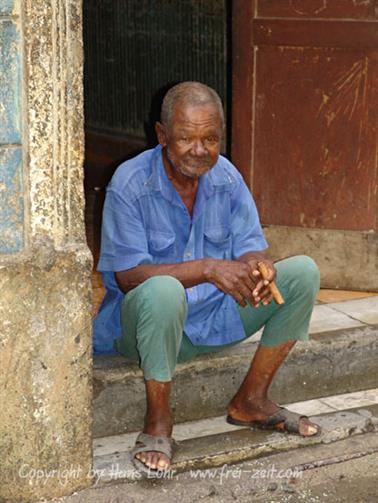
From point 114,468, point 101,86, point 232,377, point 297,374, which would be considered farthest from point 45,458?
point 101,86

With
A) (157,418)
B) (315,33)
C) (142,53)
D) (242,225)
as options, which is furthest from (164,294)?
(142,53)

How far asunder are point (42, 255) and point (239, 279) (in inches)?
30.9

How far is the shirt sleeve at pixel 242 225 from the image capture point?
167 inches

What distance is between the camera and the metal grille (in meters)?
8.14

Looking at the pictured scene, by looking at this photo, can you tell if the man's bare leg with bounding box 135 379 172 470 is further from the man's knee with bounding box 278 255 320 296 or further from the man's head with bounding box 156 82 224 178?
the man's head with bounding box 156 82 224 178

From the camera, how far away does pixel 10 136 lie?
3443mm

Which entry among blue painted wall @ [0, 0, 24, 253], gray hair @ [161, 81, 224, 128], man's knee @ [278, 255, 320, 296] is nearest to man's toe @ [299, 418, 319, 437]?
man's knee @ [278, 255, 320, 296]

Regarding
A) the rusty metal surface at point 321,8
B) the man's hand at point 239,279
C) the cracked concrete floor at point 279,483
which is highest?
the rusty metal surface at point 321,8

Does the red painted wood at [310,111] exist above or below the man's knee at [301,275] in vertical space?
above

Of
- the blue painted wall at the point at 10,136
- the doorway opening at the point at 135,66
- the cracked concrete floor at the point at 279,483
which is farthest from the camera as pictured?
the doorway opening at the point at 135,66

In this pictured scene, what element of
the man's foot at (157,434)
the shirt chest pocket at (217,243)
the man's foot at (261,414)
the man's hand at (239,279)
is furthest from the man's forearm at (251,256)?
the man's foot at (157,434)

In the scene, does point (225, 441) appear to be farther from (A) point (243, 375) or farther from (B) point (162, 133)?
(B) point (162, 133)

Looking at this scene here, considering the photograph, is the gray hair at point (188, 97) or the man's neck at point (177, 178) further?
the man's neck at point (177, 178)

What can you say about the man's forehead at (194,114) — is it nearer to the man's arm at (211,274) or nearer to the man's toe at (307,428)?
the man's arm at (211,274)
